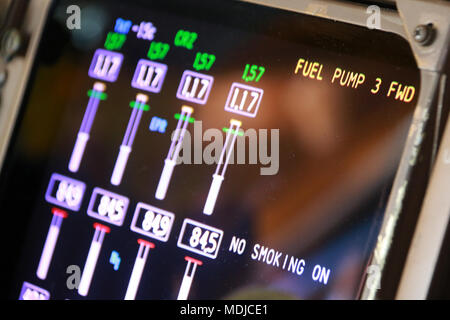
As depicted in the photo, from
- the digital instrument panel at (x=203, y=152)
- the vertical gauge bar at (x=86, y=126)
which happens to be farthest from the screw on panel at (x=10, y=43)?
the vertical gauge bar at (x=86, y=126)

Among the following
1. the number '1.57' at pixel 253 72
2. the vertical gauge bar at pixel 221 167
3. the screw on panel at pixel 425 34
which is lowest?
the vertical gauge bar at pixel 221 167

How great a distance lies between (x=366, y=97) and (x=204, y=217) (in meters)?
0.27

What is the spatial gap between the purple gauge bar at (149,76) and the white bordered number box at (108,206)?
0.16 m

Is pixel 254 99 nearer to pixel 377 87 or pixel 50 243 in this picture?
pixel 377 87

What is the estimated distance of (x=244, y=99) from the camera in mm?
1036

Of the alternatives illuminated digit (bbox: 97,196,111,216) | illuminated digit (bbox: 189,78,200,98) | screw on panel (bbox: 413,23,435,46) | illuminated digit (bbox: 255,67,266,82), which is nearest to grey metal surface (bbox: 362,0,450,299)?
screw on panel (bbox: 413,23,435,46)

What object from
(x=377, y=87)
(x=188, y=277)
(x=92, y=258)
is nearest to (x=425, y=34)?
(x=377, y=87)

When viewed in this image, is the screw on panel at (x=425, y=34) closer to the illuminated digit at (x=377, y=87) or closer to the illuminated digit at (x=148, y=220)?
the illuminated digit at (x=377, y=87)

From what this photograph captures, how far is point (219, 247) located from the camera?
39.8 inches

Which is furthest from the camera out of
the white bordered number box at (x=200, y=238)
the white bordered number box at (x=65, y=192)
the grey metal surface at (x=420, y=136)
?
the white bordered number box at (x=65, y=192)

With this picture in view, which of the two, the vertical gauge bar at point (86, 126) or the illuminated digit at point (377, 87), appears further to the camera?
the vertical gauge bar at point (86, 126)

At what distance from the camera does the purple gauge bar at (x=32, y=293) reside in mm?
1141
